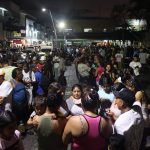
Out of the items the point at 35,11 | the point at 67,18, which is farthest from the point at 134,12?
the point at 67,18

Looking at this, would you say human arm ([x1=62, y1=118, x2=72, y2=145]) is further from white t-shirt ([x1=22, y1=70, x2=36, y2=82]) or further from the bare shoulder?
white t-shirt ([x1=22, y1=70, x2=36, y2=82])

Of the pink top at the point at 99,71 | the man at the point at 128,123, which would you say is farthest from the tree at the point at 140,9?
the man at the point at 128,123

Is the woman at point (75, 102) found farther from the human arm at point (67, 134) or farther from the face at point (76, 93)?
the human arm at point (67, 134)

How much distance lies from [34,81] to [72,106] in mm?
6207

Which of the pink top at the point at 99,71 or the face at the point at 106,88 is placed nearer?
the face at the point at 106,88

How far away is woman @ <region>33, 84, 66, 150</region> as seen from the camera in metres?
4.85

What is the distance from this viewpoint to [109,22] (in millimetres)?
123000

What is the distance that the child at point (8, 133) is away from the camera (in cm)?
414

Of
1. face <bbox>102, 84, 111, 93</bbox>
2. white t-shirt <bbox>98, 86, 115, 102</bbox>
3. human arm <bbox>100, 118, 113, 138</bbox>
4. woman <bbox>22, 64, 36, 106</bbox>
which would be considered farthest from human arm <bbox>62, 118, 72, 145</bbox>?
woman <bbox>22, 64, 36, 106</bbox>

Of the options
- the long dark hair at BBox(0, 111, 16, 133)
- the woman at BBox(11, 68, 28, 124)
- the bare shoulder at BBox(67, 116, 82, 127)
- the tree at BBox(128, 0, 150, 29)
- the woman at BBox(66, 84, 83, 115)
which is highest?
the tree at BBox(128, 0, 150, 29)

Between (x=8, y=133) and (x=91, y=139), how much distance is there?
41.0 inches

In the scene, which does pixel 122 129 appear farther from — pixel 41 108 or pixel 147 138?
pixel 147 138

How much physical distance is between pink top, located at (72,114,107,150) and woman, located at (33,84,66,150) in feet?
0.77

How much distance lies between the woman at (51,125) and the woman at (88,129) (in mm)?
122
